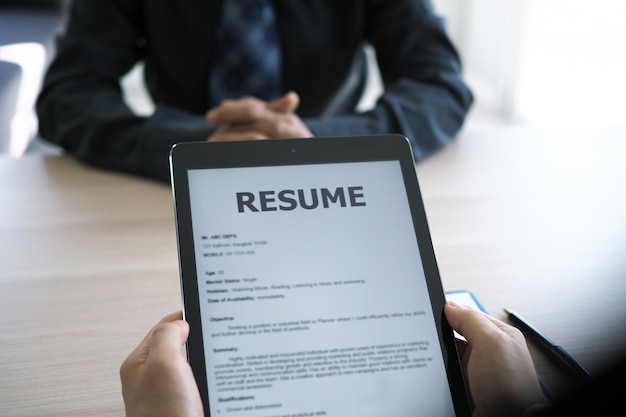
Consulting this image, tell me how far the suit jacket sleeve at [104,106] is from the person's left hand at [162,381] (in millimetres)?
413

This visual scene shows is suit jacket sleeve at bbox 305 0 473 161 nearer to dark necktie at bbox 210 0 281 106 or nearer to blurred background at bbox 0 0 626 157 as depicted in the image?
dark necktie at bbox 210 0 281 106

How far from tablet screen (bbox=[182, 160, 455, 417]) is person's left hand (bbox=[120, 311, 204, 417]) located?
0.08ft

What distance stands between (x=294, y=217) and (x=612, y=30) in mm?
1812

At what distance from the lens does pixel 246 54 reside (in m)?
1.14

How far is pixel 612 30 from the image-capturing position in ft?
6.35

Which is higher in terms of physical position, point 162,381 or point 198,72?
point 162,381

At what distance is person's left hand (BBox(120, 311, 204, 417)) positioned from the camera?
0.38 m

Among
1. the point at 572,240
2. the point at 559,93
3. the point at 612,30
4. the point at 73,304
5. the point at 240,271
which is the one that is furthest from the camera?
the point at 559,93

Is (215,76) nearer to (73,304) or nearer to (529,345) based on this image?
(73,304)

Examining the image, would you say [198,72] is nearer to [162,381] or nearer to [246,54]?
[246,54]

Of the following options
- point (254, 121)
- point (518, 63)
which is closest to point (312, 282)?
point (254, 121)

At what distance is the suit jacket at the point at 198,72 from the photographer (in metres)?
0.86

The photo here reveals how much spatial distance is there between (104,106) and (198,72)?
28 centimetres

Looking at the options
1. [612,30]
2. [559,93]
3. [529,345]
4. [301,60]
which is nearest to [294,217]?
[529,345]
